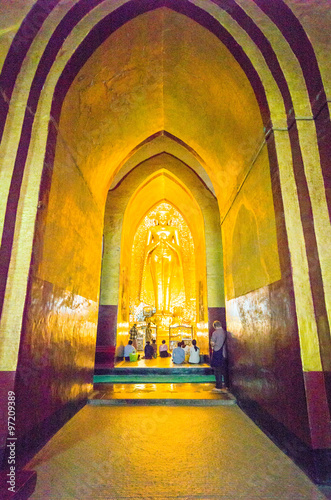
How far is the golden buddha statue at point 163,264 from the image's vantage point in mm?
11211

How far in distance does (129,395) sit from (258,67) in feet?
16.8

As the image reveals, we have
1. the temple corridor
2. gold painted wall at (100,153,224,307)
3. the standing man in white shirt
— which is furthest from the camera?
gold painted wall at (100,153,224,307)

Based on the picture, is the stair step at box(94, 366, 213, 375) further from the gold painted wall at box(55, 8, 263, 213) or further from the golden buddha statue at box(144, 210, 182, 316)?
the golden buddha statue at box(144, 210, 182, 316)

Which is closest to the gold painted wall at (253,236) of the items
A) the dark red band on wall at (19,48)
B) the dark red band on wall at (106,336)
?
the dark red band on wall at (19,48)

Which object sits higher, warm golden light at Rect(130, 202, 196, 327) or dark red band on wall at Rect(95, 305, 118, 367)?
warm golden light at Rect(130, 202, 196, 327)

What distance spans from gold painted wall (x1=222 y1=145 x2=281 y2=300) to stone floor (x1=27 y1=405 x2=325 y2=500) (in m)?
1.68

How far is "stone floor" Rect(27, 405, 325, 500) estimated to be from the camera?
1.93m

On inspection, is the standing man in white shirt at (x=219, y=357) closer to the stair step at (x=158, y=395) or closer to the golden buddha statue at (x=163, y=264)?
the stair step at (x=158, y=395)

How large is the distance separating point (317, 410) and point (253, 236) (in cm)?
205

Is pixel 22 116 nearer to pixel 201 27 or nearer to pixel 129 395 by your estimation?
pixel 201 27

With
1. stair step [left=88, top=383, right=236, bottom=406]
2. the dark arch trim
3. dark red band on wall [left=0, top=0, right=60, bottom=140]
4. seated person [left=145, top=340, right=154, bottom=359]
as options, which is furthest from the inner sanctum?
dark red band on wall [left=0, top=0, right=60, bottom=140]

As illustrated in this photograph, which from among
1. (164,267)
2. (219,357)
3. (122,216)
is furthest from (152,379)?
(164,267)

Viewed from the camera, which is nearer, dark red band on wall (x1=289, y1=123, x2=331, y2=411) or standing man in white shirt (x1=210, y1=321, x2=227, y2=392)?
dark red band on wall (x1=289, y1=123, x2=331, y2=411)

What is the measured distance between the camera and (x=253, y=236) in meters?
3.57
